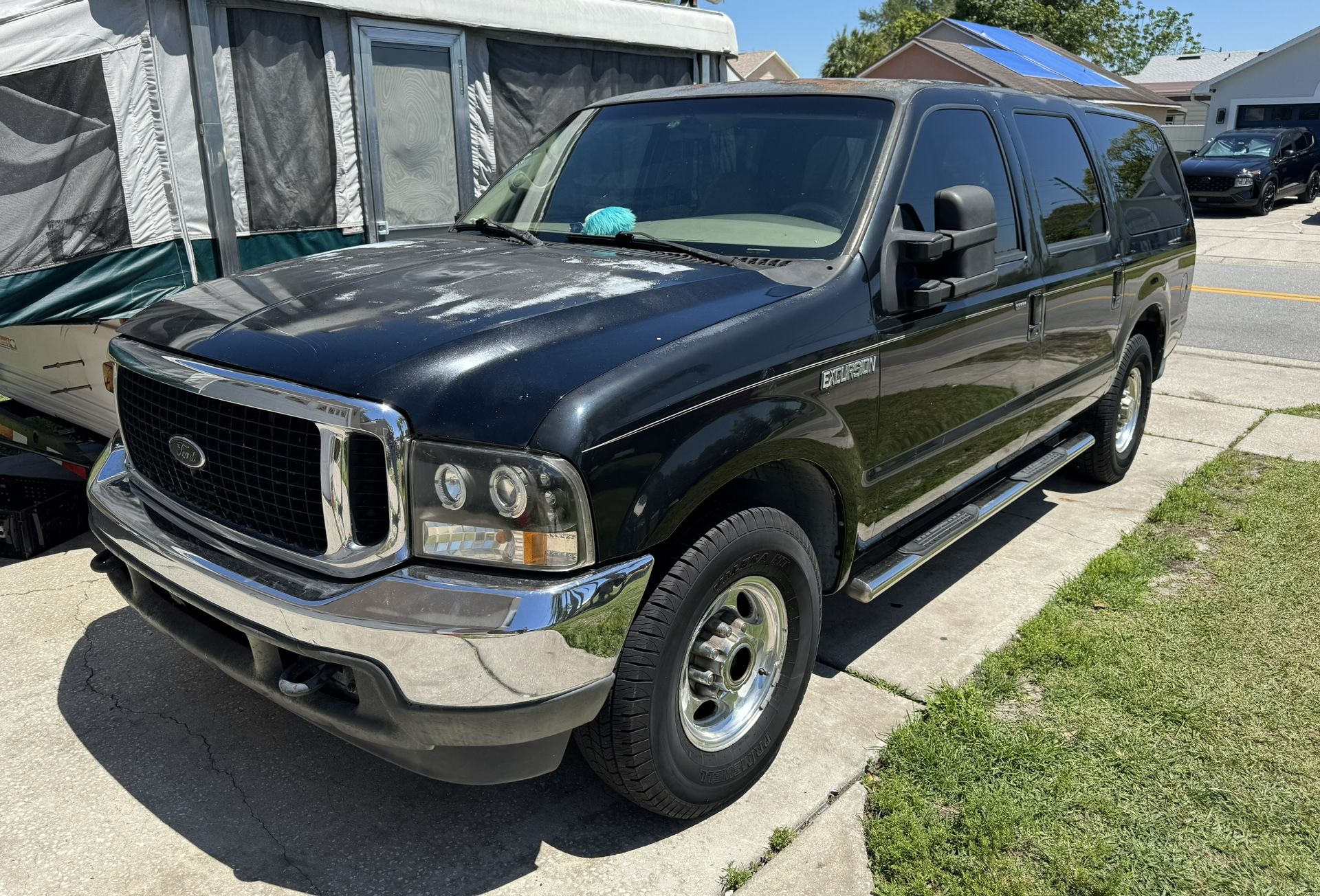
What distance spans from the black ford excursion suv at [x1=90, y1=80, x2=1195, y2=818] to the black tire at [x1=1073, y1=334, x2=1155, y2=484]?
1320 millimetres

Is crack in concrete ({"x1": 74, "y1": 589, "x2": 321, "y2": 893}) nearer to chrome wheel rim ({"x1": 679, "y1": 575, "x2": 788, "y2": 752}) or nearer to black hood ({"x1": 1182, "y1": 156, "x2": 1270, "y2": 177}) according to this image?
chrome wheel rim ({"x1": 679, "y1": 575, "x2": 788, "y2": 752})

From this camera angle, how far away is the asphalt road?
10.2m

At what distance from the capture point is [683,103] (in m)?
4.11

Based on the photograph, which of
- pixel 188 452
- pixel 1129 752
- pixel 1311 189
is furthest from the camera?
pixel 1311 189

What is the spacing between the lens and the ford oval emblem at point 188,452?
2768 millimetres

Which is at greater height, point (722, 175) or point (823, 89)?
point (823, 89)

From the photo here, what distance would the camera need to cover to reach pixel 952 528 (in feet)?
13.0

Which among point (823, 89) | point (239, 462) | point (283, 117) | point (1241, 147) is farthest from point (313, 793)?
point (1241, 147)

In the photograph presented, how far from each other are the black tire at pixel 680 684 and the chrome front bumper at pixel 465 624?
0.12m

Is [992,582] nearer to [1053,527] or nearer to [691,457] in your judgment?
[1053,527]

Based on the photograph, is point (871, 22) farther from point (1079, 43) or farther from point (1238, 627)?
point (1238, 627)

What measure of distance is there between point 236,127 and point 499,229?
303 centimetres

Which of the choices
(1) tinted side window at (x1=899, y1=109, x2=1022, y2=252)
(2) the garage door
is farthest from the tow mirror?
(2) the garage door

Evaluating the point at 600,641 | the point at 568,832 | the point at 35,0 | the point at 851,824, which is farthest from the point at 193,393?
the point at 35,0
